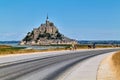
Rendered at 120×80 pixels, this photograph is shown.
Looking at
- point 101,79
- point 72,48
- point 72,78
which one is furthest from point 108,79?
point 72,48

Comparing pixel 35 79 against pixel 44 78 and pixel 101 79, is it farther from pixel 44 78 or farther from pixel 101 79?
pixel 101 79

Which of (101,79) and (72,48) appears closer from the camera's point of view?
(101,79)

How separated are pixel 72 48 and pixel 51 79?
189ft

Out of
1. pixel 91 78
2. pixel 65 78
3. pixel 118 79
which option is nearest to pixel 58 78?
pixel 65 78

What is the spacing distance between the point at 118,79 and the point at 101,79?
0.77 m

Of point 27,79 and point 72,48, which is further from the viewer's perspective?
point 72,48

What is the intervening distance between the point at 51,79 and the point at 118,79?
3.07 meters

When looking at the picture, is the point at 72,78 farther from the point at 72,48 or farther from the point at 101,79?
the point at 72,48

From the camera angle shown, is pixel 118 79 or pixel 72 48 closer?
pixel 118 79

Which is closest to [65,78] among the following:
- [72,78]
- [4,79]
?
[72,78]

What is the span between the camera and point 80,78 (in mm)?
18406

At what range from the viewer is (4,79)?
1781cm

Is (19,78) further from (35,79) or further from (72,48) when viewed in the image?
(72,48)

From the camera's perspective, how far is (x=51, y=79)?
18109 mm
